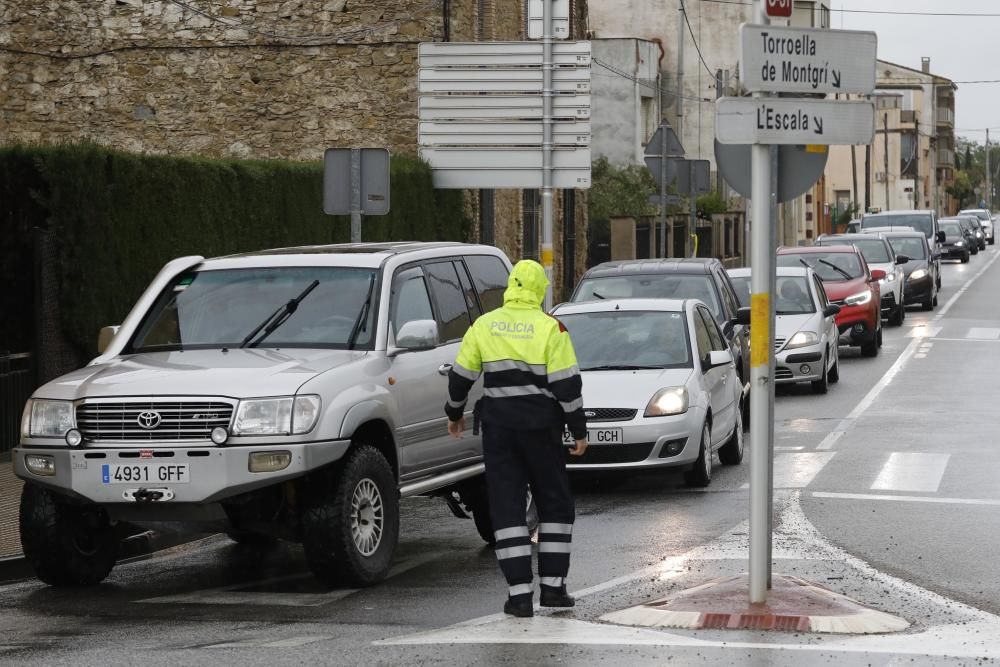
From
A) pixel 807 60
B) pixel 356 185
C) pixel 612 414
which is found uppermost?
pixel 807 60

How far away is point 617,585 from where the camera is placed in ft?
31.8

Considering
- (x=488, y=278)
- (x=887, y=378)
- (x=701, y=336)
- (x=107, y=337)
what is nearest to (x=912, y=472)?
(x=701, y=336)

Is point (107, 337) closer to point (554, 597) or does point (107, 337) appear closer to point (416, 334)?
point (416, 334)

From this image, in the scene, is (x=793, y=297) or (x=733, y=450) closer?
(x=733, y=450)

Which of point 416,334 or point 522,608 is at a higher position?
point 416,334

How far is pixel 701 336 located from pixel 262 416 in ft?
23.0

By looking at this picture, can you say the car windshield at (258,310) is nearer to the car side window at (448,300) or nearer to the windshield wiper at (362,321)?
the windshield wiper at (362,321)

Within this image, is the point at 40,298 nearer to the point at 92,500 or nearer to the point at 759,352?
the point at 92,500

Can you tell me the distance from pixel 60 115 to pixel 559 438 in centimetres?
2287

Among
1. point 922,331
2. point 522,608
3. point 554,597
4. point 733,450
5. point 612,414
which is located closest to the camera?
point 522,608

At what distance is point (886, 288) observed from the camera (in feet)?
112

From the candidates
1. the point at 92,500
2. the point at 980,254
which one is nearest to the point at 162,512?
the point at 92,500

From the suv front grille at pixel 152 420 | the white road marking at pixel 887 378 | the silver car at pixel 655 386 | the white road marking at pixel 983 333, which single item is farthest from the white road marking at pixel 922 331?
the suv front grille at pixel 152 420

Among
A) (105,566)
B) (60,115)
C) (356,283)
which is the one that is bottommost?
(105,566)
